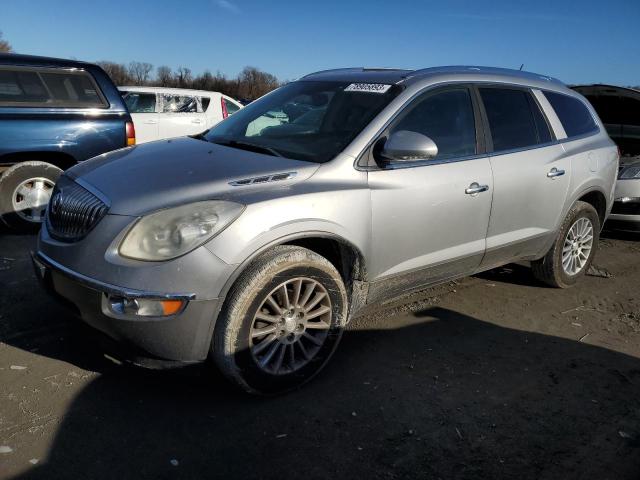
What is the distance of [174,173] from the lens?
3.00m

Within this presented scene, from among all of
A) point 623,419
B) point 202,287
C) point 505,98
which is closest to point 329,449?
point 202,287

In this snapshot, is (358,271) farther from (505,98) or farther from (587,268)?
(587,268)

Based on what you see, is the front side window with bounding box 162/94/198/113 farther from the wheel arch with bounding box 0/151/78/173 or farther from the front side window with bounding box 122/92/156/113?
the wheel arch with bounding box 0/151/78/173

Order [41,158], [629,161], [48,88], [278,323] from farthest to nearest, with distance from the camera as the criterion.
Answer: [629,161] → [48,88] → [41,158] → [278,323]

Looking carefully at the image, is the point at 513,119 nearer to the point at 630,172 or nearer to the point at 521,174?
the point at 521,174

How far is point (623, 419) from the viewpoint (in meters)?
3.01

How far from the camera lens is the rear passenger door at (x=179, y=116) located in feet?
35.7

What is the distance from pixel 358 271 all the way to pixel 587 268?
299 centimetres

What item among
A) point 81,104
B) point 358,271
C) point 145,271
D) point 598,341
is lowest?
point 598,341

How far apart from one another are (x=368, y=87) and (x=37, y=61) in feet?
13.7

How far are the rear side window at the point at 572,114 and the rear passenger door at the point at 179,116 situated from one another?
7.84m

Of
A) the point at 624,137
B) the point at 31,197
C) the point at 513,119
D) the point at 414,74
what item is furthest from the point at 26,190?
the point at 624,137

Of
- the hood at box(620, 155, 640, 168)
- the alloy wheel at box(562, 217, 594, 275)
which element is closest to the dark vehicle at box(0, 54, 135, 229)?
the alloy wheel at box(562, 217, 594, 275)

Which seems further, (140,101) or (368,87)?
(140,101)
